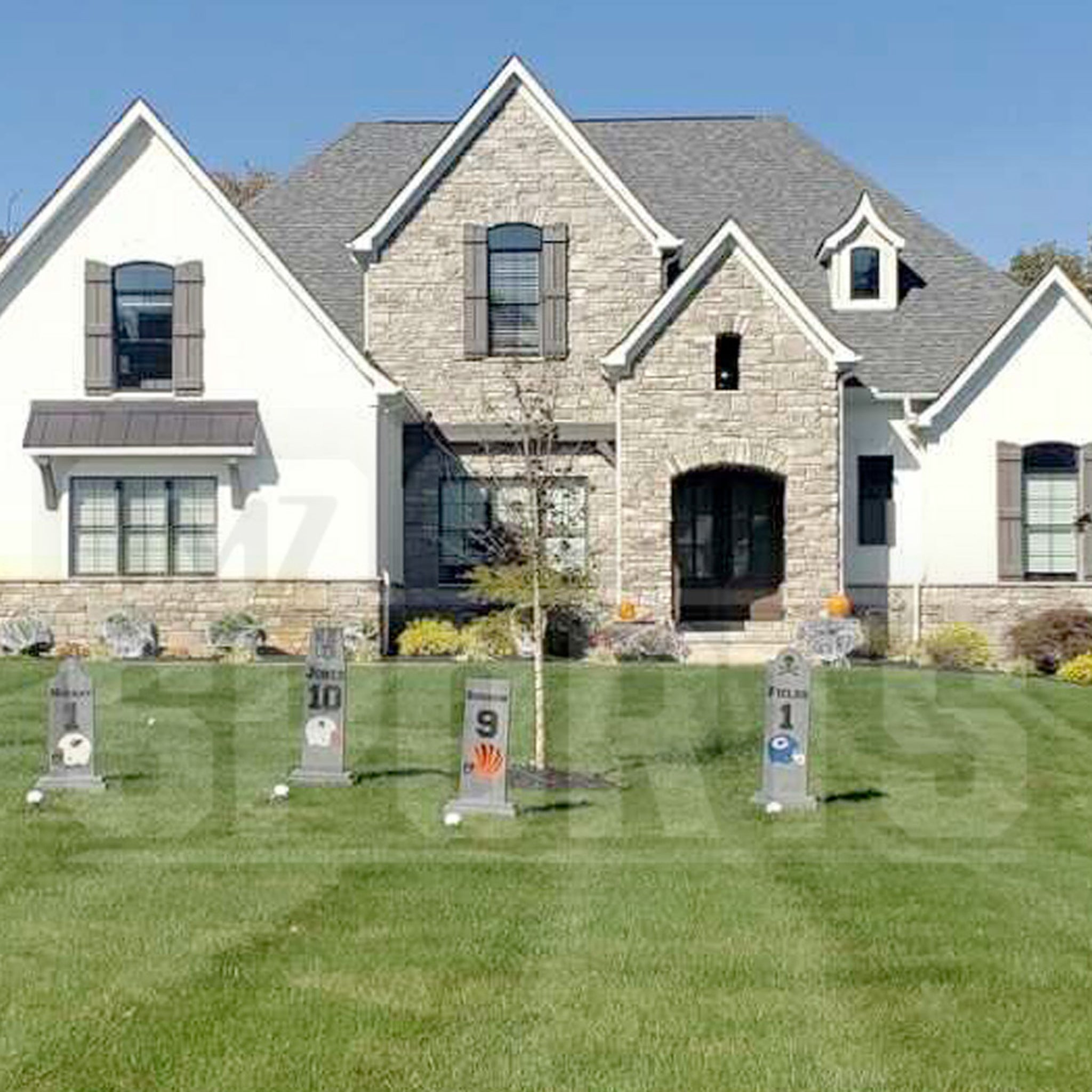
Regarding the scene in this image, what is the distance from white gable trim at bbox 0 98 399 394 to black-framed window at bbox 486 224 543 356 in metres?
3.04

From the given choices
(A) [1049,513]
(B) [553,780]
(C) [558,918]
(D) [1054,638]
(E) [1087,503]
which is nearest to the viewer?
(C) [558,918]

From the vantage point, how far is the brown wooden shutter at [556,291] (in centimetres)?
2762

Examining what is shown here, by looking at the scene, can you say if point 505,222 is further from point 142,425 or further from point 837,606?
point 837,606

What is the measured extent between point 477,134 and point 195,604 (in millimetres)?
9203

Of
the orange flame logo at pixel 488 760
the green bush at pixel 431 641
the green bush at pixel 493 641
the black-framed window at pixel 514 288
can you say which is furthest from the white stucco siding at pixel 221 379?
the orange flame logo at pixel 488 760

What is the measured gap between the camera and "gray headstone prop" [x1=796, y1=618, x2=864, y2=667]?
2392 cm

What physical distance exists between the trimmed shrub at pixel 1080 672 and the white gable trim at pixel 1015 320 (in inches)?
210

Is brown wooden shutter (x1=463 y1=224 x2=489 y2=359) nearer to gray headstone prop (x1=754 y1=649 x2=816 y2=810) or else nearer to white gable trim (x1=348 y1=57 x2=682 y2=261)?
white gable trim (x1=348 y1=57 x2=682 y2=261)

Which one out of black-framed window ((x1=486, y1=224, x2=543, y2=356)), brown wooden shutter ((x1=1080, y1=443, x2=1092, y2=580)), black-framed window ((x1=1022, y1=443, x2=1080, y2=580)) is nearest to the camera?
brown wooden shutter ((x1=1080, y1=443, x2=1092, y2=580))

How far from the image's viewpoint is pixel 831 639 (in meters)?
24.1

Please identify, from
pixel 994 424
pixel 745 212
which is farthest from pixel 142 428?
pixel 994 424

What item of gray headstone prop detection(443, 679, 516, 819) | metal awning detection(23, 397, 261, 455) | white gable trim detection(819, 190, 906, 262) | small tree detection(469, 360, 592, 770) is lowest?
gray headstone prop detection(443, 679, 516, 819)

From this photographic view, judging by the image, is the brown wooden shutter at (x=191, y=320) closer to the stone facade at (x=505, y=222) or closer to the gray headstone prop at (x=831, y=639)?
the stone facade at (x=505, y=222)

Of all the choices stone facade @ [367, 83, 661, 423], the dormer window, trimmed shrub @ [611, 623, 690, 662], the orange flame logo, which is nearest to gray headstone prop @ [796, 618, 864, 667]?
trimmed shrub @ [611, 623, 690, 662]
